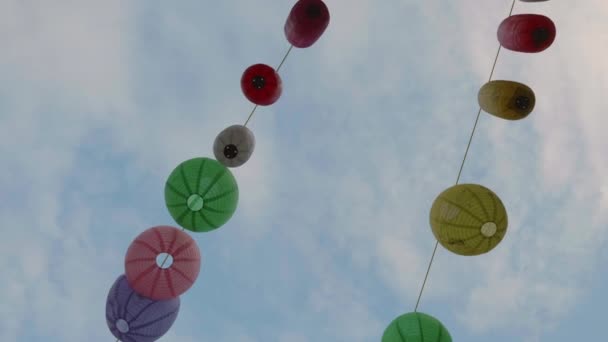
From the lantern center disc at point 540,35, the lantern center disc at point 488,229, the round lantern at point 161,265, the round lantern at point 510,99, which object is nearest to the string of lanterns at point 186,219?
the round lantern at point 161,265

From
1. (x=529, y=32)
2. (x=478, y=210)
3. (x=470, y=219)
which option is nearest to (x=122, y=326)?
(x=470, y=219)

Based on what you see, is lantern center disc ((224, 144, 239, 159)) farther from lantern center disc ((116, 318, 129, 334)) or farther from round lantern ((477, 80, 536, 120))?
round lantern ((477, 80, 536, 120))

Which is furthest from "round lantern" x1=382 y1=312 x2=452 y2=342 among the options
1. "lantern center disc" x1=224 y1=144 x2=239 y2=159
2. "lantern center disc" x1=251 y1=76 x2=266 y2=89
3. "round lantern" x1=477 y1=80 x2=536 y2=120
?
"lantern center disc" x1=251 y1=76 x2=266 y2=89

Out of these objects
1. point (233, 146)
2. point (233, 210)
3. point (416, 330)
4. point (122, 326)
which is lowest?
point (122, 326)

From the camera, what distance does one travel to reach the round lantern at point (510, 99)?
7.26m

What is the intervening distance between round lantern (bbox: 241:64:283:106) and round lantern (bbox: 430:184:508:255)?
295 centimetres

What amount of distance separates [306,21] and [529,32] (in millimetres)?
3165

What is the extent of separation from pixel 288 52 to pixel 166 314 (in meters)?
4.26

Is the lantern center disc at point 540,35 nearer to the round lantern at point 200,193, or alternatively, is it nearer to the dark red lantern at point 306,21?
the dark red lantern at point 306,21

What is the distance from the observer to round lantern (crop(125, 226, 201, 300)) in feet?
23.1

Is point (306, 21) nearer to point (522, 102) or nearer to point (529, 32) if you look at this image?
point (529, 32)

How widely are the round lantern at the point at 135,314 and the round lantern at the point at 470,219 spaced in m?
4.01

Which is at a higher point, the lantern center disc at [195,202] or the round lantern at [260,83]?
the round lantern at [260,83]

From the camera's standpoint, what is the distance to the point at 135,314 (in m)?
7.17
